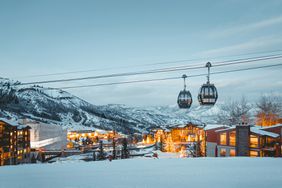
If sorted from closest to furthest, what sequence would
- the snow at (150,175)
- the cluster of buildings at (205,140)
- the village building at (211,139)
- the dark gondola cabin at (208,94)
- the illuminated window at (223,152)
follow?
the snow at (150,175), the dark gondola cabin at (208,94), the cluster of buildings at (205,140), the illuminated window at (223,152), the village building at (211,139)

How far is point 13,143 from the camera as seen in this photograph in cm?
4350

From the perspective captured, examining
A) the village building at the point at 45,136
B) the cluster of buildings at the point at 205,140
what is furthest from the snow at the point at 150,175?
the village building at the point at 45,136

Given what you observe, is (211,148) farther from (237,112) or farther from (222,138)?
(237,112)

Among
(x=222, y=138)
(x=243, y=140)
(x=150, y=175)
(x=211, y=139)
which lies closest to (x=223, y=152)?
(x=222, y=138)

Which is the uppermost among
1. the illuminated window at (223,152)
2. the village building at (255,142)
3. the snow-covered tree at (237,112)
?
the snow-covered tree at (237,112)

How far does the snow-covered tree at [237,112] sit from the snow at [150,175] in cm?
3700

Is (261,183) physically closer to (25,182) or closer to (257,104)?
(25,182)

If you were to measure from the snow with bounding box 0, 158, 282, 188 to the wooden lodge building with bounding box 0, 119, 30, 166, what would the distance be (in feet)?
109

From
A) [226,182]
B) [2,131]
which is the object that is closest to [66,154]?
[2,131]

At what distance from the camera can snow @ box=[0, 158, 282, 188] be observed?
6992 mm

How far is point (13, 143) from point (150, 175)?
136 ft

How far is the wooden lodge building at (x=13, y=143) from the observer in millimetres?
40281

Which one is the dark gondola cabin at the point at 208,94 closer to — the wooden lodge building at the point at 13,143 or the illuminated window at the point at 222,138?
the illuminated window at the point at 222,138

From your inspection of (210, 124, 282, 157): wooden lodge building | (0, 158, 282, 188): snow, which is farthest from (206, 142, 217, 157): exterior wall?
(0, 158, 282, 188): snow
